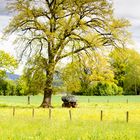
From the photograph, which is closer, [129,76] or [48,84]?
[48,84]

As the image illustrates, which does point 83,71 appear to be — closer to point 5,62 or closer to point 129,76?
point 5,62

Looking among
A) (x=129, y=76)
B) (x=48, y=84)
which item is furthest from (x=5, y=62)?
(x=129, y=76)

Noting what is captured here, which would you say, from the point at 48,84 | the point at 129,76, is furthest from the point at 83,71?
the point at 129,76

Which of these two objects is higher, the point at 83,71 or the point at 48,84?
the point at 83,71

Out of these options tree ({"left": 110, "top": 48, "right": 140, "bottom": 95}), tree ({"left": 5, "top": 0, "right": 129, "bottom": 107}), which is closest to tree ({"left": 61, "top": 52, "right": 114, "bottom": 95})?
tree ({"left": 5, "top": 0, "right": 129, "bottom": 107})

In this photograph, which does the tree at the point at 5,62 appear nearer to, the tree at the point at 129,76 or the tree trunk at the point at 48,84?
the tree trunk at the point at 48,84

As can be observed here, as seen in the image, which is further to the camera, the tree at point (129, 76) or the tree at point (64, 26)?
the tree at point (129, 76)

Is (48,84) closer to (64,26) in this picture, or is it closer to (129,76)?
(64,26)

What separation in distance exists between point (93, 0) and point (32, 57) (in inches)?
383

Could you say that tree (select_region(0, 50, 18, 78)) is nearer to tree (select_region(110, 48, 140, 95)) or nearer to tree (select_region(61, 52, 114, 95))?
tree (select_region(61, 52, 114, 95))

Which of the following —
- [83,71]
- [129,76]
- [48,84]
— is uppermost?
[129,76]

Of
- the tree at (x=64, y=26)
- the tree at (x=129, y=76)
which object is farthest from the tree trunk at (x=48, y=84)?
the tree at (x=129, y=76)

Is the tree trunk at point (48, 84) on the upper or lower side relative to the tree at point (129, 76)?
lower

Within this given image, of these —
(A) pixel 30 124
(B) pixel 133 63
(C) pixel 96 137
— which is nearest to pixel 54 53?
(A) pixel 30 124
